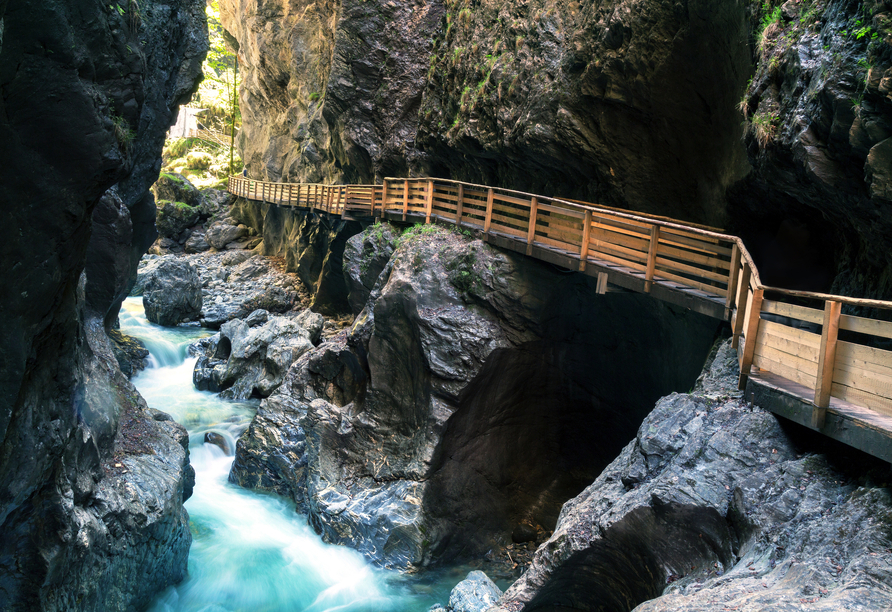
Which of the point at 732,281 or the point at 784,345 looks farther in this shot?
the point at 732,281

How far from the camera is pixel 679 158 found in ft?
40.6

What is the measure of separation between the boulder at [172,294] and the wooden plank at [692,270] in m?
23.3

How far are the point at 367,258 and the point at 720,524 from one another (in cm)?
1446

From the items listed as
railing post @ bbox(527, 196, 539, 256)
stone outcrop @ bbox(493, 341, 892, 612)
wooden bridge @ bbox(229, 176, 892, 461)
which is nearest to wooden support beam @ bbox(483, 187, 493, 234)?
wooden bridge @ bbox(229, 176, 892, 461)

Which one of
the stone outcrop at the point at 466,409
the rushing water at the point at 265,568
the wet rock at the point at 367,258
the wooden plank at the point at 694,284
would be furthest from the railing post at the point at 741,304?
the wet rock at the point at 367,258

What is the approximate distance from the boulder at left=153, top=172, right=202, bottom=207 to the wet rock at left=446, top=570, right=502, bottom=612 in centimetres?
3586

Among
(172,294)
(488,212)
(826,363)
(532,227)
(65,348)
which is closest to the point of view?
(826,363)

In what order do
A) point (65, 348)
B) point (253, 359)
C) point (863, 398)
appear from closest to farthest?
point (863, 398) < point (65, 348) < point (253, 359)

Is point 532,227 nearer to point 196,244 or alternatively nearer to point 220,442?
point 220,442

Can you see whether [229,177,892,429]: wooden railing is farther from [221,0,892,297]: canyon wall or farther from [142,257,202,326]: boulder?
[142,257,202,326]: boulder

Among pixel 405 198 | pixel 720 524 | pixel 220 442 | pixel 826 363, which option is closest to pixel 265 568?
pixel 220 442

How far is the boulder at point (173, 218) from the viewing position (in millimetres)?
37062

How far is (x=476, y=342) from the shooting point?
13109 millimetres

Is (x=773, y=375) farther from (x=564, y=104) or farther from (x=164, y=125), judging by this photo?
(x=164, y=125)
